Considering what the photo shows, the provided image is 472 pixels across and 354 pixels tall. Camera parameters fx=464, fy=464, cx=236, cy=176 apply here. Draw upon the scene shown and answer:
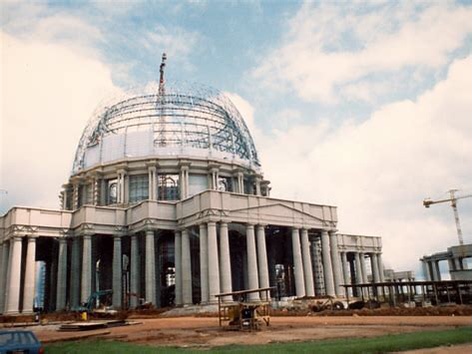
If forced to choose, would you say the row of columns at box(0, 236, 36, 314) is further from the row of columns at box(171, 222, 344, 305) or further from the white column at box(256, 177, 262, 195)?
the white column at box(256, 177, 262, 195)

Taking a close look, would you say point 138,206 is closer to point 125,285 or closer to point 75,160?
point 125,285

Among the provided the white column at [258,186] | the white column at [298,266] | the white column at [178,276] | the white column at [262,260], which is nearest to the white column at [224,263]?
the white column at [262,260]

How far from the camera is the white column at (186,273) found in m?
52.9

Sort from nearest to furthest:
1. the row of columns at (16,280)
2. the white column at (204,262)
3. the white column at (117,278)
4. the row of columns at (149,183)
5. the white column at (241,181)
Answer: the white column at (204,262)
the row of columns at (16,280)
the white column at (117,278)
the row of columns at (149,183)
the white column at (241,181)

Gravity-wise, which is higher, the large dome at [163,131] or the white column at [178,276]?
the large dome at [163,131]

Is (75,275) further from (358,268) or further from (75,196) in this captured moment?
(358,268)

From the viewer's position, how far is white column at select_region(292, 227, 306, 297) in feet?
183

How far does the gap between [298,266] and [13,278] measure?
32.8 metres

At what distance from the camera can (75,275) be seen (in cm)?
5769

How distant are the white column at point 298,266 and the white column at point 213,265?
Answer: 36.0 feet

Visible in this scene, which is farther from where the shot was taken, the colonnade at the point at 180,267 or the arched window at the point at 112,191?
the arched window at the point at 112,191

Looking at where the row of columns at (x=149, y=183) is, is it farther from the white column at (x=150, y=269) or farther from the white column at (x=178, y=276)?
the white column at (x=178, y=276)

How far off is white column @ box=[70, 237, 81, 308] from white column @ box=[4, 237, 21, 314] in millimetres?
6819

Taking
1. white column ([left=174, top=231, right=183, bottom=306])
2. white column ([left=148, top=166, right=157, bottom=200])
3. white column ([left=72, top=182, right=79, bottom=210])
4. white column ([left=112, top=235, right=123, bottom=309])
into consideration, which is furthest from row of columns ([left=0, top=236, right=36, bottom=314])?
white column ([left=174, top=231, right=183, bottom=306])
